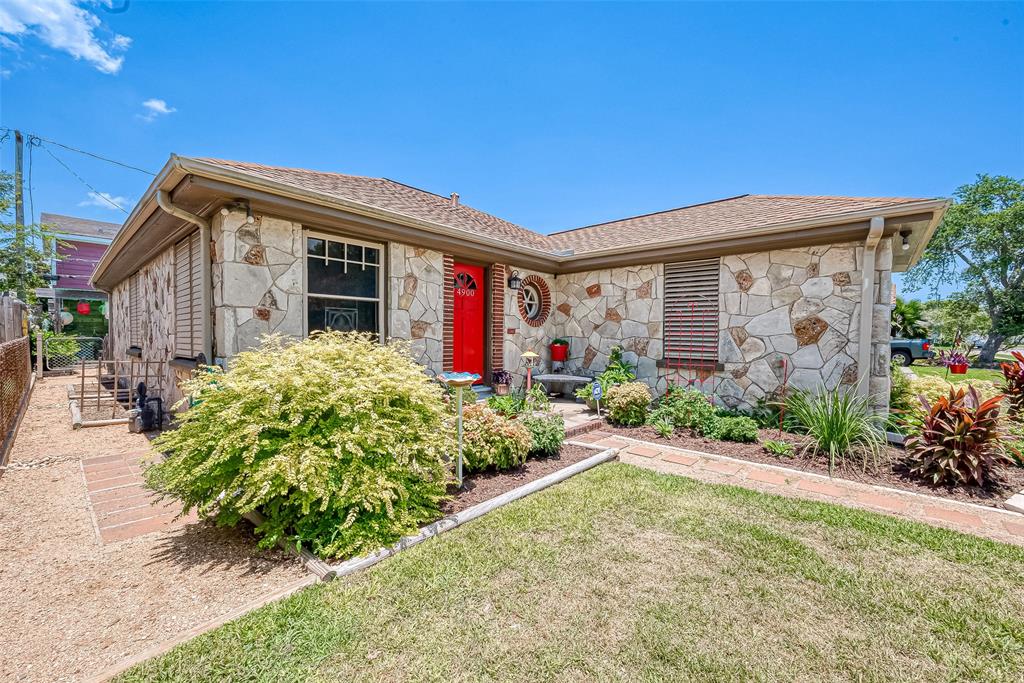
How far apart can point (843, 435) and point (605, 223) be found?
7409 millimetres

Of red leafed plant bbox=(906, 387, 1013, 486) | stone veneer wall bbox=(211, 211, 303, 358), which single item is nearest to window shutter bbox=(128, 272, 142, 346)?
stone veneer wall bbox=(211, 211, 303, 358)

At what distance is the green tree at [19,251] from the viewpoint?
11719mm

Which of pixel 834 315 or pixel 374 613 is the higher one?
pixel 834 315

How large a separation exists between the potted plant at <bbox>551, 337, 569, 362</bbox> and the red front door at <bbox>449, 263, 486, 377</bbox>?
1781mm

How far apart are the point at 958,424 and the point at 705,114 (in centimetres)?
719

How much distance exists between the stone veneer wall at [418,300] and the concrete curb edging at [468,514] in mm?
2803

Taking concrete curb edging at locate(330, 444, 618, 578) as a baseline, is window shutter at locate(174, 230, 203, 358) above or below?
above

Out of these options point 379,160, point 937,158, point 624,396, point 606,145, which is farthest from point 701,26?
point 937,158

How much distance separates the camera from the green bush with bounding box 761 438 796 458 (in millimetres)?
5094

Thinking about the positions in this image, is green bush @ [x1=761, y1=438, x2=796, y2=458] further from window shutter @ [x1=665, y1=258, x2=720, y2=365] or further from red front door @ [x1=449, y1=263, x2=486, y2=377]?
red front door @ [x1=449, y1=263, x2=486, y2=377]

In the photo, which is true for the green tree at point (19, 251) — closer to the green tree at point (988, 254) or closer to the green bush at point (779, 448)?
the green bush at point (779, 448)

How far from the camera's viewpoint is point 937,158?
21.6 meters

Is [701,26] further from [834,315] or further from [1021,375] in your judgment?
[1021,375]

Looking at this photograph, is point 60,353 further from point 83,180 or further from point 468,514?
point 468,514
